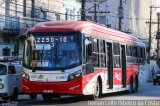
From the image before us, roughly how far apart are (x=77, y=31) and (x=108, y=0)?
68.3m

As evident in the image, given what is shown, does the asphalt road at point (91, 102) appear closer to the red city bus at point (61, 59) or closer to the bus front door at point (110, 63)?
the red city bus at point (61, 59)

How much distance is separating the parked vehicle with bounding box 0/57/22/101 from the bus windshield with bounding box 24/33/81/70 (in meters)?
1.85

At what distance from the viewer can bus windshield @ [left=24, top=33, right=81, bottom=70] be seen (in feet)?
70.9

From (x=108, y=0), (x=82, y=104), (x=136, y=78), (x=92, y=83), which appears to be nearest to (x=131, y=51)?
(x=136, y=78)

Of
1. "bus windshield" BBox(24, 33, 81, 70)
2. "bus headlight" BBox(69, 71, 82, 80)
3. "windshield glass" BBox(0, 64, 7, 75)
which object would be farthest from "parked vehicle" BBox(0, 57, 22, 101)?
"bus headlight" BBox(69, 71, 82, 80)

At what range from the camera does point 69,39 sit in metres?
21.8

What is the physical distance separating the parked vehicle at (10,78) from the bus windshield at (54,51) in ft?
6.06

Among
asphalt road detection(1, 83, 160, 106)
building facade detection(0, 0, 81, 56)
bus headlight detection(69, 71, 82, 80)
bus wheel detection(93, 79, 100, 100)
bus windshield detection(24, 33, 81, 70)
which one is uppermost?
building facade detection(0, 0, 81, 56)

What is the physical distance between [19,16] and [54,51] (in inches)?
1007

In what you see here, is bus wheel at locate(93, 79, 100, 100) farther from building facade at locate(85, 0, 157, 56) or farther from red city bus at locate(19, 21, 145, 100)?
building facade at locate(85, 0, 157, 56)

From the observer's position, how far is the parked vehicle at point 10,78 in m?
23.2

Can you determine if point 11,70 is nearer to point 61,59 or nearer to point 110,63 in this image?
point 61,59

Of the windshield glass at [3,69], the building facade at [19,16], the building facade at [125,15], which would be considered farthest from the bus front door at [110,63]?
the building facade at [125,15]

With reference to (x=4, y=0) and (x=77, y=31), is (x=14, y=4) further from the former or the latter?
(x=77, y=31)
